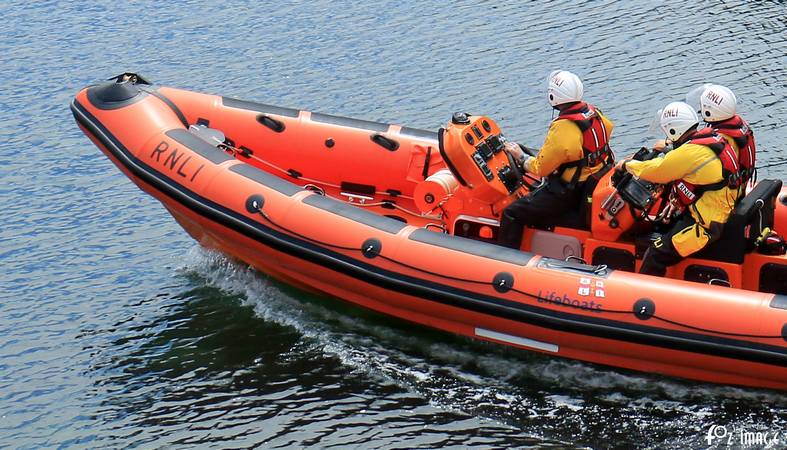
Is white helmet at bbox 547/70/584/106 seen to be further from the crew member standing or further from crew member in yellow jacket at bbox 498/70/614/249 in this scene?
the crew member standing

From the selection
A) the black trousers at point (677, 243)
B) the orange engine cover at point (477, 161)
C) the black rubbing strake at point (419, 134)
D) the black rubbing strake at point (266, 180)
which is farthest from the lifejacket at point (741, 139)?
the black rubbing strake at point (266, 180)

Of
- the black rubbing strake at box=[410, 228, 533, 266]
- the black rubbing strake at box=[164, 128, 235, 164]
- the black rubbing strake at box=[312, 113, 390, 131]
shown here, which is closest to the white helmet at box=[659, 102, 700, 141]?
the black rubbing strake at box=[410, 228, 533, 266]

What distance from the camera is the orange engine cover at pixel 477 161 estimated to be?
7.22 meters

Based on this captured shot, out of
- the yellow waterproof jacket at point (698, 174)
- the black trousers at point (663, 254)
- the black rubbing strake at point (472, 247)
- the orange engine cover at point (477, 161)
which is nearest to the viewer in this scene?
the yellow waterproof jacket at point (698, 174)

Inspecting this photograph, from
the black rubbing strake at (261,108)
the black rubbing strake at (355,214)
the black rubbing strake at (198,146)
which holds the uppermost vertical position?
the black rubbing strake at (261,108)

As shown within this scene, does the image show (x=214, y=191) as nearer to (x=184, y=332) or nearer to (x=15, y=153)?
(x=184, y=332)

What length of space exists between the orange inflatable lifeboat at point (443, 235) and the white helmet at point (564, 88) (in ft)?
1.87

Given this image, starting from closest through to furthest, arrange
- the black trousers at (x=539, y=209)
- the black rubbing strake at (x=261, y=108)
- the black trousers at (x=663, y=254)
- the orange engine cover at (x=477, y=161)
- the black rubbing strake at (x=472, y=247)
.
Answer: the black trousers at (x=663, y=254)
the black rubbing strake at (x=472, y=247)
the black trousers at (x=539, y=209)
the orange engine cover at (x=477, y=161)
the black rubbing strake at (x=261, y=108)

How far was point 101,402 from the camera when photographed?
6.97 metres

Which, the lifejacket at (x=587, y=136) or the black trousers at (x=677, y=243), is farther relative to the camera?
the lifejacket at (x=587, y=136)

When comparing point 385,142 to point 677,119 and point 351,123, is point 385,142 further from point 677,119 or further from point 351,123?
point 677,119

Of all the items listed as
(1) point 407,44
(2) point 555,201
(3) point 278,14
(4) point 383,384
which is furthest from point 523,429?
(3) point 278,14

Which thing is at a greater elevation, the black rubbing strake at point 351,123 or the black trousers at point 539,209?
the black rubbing strake at point 351,123

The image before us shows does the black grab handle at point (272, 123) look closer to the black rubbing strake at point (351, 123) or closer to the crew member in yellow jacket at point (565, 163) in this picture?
the black rubbing strake at point (351, 123)
